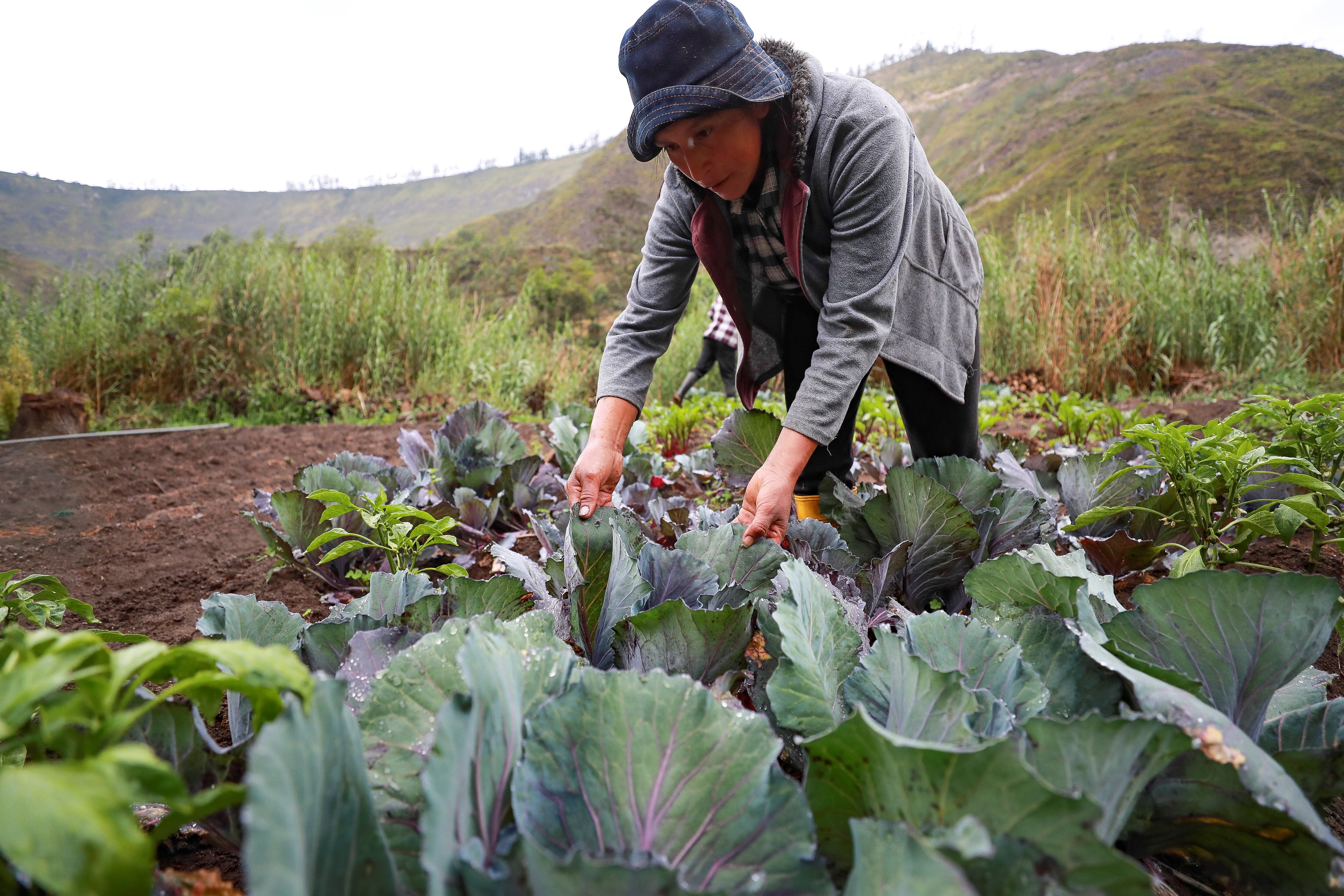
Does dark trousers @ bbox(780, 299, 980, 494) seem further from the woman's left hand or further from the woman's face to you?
the woman's face

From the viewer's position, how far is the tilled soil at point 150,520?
202 cm

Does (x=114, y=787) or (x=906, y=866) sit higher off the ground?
(x=114, y=787)

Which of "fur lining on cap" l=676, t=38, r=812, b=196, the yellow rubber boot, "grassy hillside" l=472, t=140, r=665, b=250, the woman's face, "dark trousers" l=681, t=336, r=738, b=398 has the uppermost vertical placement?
"grassy hillside" l=472, t=140, r=665, b=250

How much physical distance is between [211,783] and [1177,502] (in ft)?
6.79

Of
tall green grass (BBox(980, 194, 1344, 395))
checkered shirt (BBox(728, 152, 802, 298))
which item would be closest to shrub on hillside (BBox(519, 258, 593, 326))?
tall green grass (BBox(980, 194, 1344, 395))

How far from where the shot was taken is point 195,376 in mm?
6816

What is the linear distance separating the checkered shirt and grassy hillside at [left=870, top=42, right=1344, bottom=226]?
7.74 meters

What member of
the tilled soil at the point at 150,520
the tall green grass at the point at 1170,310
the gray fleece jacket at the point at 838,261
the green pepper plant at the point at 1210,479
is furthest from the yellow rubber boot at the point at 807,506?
the tall green grass at the point at 1170,310

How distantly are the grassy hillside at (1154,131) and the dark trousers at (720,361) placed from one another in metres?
5.12

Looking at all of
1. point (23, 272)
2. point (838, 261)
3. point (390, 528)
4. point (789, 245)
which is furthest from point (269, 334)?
point (838, 261)

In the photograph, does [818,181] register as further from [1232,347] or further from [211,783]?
[1232,347]

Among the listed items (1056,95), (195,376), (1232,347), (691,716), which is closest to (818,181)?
(691,716)

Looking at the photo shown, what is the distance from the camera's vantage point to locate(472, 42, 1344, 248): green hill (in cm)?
2045

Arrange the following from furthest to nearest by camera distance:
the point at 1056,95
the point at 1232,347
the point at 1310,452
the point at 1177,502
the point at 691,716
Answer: the point at 1056,95 → the point at 1232,347 → the point at 1177,502 → the point at 1310,452 → the point at 691,716
